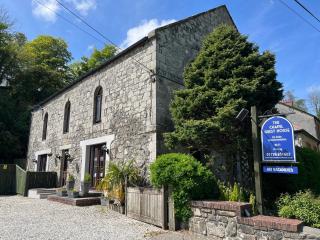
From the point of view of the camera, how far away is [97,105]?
539 inches

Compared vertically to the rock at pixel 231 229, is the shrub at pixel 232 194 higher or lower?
higher

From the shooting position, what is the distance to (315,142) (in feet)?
66.1

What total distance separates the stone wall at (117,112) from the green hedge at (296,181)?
3.74 meters

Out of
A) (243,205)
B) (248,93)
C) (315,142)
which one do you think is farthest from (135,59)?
(315,142)

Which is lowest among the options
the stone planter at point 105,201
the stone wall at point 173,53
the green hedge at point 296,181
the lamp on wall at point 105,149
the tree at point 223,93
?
the stone planter at point 105,201

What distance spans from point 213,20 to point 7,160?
60.1ft

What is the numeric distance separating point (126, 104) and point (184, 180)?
18.0 ft

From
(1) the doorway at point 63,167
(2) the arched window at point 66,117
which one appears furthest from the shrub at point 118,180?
(2) the arched window at point 66,117

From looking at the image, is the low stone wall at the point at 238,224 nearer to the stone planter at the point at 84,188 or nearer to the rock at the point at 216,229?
the rock at the point at 216,229

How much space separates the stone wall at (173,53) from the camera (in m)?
10.2

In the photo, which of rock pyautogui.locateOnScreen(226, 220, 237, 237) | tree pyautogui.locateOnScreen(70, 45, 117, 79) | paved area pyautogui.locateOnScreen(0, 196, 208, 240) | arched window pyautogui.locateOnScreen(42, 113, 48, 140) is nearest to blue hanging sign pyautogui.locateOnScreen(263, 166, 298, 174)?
rock pyautogui.locateOnScreen(226, 220, 237, 237)

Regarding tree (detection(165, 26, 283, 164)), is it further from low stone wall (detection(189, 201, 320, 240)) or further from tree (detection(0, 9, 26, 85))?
tree (detection(0, 9, 26, 85))

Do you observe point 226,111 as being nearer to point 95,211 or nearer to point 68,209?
point 95,211

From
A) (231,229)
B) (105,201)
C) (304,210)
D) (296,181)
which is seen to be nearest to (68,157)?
(105,201)
